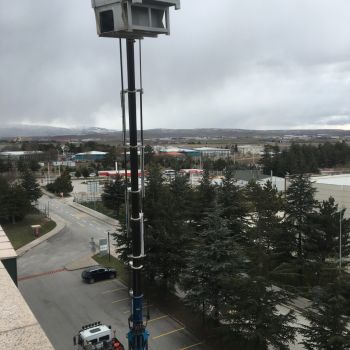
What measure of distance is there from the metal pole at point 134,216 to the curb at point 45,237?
2137 cm

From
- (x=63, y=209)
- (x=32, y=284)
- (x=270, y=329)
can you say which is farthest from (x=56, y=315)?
(x=63, y=209)

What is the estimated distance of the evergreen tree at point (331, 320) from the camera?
10.2 m

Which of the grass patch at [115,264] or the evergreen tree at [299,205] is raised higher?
the evergreen tree at [299,205]

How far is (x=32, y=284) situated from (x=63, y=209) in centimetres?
2495

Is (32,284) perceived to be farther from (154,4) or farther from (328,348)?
(154,4)

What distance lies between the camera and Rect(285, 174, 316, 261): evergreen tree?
2050 centimetres

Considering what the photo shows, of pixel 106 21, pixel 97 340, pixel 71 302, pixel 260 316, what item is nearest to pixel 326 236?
pixel 260 316

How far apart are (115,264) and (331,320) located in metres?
16.7

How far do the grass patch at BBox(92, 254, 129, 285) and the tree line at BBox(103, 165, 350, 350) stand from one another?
231 cm

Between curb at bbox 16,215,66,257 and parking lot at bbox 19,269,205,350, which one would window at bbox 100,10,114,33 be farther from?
curb at bbox 16,215,66,257

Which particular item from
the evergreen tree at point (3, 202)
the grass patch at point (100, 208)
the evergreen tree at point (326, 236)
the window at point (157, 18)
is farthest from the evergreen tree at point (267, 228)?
the evergreen tree at point (3, 202)

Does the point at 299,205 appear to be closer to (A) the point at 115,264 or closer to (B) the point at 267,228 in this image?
(B) the point at 267,228

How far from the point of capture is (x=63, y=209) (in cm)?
4616

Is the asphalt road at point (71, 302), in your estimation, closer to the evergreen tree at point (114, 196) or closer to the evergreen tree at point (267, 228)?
the evergreen tree at point (267, 228)
